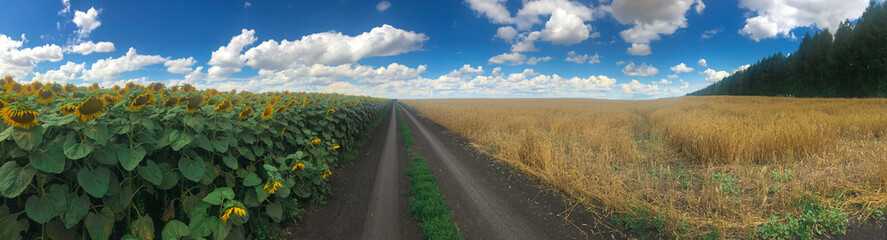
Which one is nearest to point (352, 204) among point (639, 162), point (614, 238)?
point (614, 238)

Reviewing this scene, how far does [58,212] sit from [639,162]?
870cm

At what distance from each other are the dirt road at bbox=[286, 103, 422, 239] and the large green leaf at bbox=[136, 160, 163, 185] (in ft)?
6.41

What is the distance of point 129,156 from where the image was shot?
249 centimetres

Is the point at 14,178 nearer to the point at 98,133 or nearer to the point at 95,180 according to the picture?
the point at 95,180

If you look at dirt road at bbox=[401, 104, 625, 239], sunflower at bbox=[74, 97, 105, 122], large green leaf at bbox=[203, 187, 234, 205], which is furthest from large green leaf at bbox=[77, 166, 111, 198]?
dirt road at bbox=[401, 104, 625, 239]

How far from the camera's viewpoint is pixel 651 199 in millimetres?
5043

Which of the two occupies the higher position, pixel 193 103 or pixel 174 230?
pixel 193 103

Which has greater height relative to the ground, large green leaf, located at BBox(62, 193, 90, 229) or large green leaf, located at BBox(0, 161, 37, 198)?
large green leaf, located at BBox(0, 161, 37, 198)

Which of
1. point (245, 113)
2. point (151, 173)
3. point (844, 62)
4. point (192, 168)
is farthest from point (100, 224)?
point (844, 62)

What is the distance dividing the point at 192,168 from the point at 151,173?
11.1 inches

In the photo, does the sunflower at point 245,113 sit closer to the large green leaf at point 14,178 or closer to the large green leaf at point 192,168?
the large green leaf at point 192,168

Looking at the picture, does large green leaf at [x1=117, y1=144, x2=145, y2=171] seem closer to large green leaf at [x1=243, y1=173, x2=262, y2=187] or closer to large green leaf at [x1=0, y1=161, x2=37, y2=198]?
large green leaf at [x1=0, y1=161, x2=37, y2=198]

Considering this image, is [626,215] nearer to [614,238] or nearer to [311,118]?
[614,238]

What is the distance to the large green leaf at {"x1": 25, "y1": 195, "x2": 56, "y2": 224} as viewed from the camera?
2.18 meters
